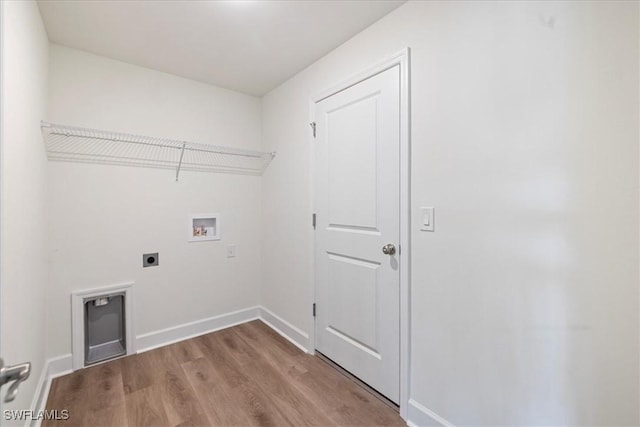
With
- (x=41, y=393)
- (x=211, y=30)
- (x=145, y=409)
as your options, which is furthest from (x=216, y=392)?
(x=211, y=30)

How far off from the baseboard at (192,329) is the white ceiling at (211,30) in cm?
224

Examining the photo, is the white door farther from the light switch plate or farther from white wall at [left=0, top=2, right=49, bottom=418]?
white wall at [left=0, top=2, right=49, bottom=418]

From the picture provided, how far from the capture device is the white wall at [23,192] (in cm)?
112

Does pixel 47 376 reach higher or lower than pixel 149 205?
lower

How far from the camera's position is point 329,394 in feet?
6.08

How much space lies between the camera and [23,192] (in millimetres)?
1392

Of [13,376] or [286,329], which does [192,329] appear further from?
[13,376]

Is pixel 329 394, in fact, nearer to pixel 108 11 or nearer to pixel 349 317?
pixel 349 317

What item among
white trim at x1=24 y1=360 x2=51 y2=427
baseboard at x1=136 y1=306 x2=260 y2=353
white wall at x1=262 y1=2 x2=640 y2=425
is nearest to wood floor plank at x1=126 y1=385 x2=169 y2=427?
white trim at x1=24 y1=360 x2=51 y2=427

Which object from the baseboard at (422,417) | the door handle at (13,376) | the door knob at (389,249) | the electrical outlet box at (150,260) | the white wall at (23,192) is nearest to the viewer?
the door handle at (13,376)

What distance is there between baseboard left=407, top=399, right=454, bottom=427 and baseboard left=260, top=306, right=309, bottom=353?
984 millimetres

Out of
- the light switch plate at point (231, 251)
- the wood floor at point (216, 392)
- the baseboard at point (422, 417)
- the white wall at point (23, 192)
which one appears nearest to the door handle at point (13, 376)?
the white wall at point (23, 192)

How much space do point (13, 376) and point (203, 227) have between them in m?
2.10

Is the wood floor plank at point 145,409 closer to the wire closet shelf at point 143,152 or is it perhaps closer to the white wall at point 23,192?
the white wall at point 23,192
